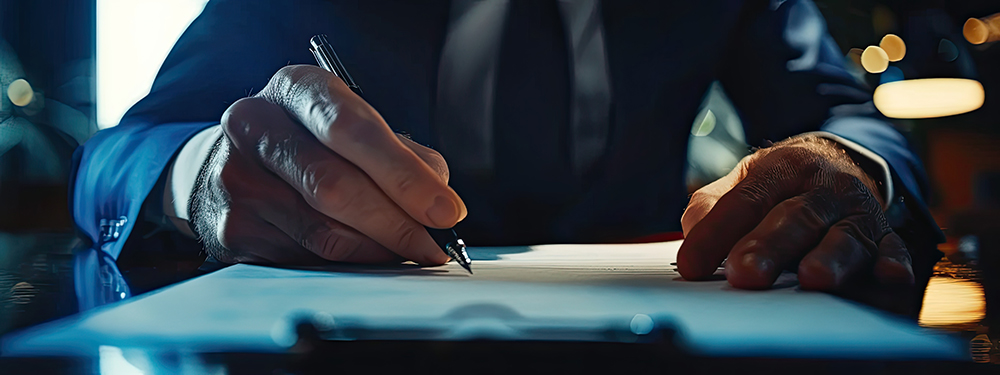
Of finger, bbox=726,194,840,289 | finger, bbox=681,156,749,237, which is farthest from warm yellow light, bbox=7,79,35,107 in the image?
finger, bbox=726,194,840,289

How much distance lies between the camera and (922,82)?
2.12 m

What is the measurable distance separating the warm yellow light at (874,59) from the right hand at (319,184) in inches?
106

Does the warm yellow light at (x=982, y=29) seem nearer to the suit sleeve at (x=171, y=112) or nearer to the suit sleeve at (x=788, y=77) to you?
the suit sleeve at (x=788, y=77)

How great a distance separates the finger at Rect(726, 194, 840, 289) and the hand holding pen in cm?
19

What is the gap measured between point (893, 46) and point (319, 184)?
9.20 ft

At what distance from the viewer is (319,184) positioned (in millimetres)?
447

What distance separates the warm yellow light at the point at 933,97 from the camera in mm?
2021

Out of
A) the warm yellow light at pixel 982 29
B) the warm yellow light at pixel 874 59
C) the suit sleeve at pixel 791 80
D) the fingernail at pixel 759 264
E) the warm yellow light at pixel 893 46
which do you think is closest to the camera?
the fingernail at pixel 759 264

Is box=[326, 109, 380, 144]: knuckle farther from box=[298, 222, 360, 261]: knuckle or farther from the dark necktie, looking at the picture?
the dark necktie

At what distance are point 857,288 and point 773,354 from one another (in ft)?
0.58

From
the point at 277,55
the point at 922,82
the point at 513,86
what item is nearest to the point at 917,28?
the point at 922,82

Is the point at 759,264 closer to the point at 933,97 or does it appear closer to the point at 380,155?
the point at 380,155

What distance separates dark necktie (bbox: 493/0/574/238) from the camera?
83cm

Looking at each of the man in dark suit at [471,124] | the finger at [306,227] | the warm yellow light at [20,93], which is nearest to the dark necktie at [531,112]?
the man in dark suit at [471,124]
